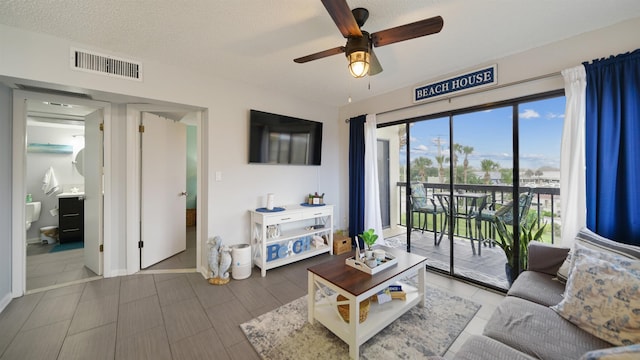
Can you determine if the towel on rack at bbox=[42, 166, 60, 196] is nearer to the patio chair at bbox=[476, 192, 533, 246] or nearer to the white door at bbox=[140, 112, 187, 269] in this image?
the white door at bbox=[140, 112, 187, 269]

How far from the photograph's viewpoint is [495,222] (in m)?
2.71

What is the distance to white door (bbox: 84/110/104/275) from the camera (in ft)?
9.01

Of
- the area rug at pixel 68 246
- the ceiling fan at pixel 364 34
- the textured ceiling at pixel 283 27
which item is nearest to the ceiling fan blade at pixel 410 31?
the ceiling fan at pixel 364 34

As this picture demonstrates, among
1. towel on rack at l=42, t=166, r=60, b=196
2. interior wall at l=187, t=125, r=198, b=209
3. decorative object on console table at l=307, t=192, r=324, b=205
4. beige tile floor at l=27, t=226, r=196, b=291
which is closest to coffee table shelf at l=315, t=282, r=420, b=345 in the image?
decorative object on console table at l=307, t=192, r=324, b=205

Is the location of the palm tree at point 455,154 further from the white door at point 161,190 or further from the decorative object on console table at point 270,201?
the white door at point 161,190

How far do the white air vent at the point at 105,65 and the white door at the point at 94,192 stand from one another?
0.78 m

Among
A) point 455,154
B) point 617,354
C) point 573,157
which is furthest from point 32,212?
point 573,157

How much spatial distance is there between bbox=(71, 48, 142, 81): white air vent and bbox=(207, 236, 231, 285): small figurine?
197cm

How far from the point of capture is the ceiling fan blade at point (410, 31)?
136 cm

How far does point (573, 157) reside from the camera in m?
2.01

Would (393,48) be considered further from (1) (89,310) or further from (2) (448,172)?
(1) (89,310)

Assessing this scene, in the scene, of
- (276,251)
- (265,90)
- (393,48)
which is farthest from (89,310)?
(393,48)

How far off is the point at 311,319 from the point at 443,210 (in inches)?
90.3

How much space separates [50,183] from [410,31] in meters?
6.02
